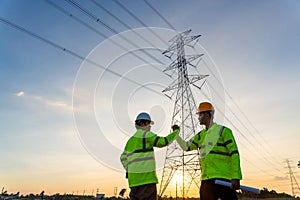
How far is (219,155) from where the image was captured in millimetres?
5047

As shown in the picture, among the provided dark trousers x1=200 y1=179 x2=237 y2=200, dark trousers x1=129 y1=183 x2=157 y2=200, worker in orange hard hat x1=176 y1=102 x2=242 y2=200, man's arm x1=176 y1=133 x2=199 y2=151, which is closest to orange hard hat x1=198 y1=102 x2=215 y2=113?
worker in orange hard hat x1=176 y1=102 x2=242 y2=200

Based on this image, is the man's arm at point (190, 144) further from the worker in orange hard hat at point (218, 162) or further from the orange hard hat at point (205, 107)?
the orange hard hat at point (205, 107)

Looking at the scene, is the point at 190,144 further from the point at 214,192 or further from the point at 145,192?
the point at 145,192

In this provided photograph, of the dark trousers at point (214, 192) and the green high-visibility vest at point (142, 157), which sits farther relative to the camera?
the green high-visibility vest at point (142, 157)

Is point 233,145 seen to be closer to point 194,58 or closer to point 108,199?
point 194,58

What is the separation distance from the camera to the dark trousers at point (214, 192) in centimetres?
475

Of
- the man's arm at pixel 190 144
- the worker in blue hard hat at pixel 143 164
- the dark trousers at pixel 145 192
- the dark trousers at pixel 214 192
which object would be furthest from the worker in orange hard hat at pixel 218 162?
the dark trousers at pixel 145 192

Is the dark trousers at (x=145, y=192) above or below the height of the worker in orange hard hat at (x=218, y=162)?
Result: below

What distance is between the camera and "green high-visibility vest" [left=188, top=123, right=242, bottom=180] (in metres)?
4.88

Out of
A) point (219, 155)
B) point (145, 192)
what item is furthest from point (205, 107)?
point (145, 192)

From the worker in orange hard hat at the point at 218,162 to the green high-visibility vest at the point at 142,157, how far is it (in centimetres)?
85

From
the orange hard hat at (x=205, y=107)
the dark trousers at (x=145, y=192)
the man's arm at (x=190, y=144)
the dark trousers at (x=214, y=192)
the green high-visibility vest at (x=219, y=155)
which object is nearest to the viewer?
the dark trousers at (x=214, y=192)

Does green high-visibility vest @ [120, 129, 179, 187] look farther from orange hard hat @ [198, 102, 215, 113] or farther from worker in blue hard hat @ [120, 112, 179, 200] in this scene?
orange hard hat @ [198, 102, 215, 113]

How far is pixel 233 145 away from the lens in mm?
5012
